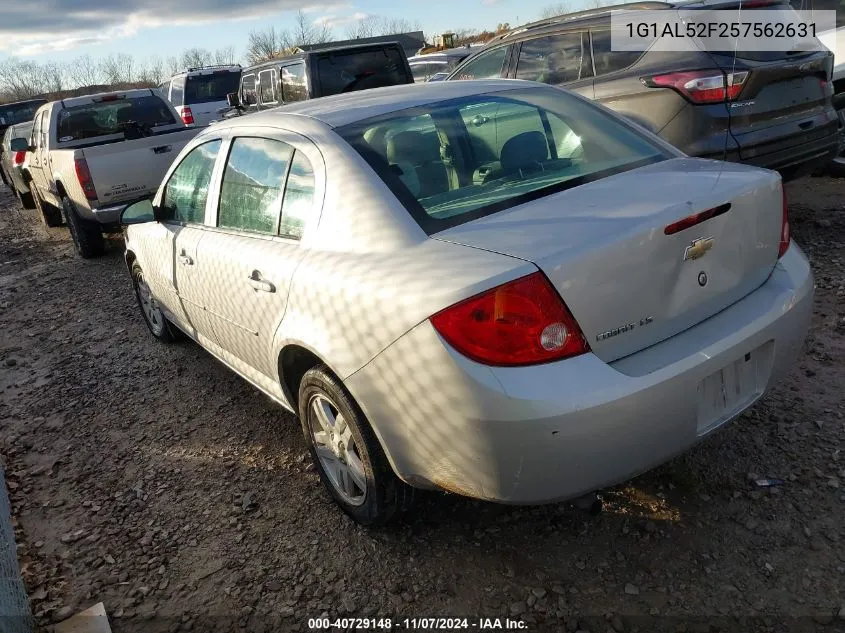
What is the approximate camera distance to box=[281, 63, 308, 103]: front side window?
9500mm

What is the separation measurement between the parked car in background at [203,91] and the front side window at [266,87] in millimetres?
4128

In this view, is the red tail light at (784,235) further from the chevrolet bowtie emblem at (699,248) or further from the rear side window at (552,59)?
the rear side window at (552,59)

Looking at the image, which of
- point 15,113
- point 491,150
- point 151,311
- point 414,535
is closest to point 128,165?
point 151,311

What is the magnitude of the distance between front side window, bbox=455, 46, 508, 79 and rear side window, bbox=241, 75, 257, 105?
5.47 meters

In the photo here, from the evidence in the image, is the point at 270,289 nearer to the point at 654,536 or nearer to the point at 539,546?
the point at 539,546

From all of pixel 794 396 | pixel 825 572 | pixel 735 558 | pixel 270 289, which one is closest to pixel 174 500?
pixel 270 289

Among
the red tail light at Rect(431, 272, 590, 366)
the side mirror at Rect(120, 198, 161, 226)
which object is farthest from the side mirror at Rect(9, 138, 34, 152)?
the red tail light at Rect(431, 272, 590, 366)

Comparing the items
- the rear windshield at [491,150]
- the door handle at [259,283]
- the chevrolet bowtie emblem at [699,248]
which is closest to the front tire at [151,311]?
the door handle at [259,283]

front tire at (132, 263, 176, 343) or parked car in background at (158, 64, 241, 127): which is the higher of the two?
parked car in background at (158, 64, 241, 127)

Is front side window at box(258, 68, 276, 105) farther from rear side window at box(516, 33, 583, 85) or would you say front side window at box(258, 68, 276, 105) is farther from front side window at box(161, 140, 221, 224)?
front side window at box(161, 140, 221, 224)

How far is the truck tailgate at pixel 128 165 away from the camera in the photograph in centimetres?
729

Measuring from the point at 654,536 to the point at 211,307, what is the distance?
2334 millimetres

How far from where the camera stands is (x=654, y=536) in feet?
8.16

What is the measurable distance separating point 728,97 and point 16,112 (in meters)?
19.4
